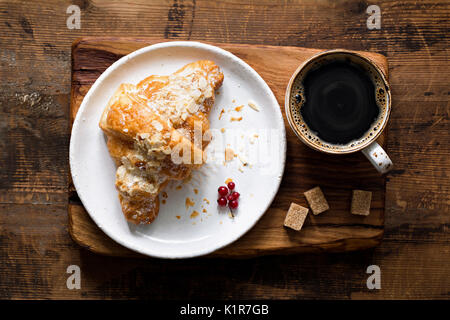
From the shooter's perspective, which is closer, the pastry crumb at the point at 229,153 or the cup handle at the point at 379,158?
the cup handle at the point at 379,158

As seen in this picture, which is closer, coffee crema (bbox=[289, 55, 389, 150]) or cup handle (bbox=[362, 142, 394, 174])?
cup handle (bbox=[362, 142, 394, 174])

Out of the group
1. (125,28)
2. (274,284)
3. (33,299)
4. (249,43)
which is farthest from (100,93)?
(274,284)

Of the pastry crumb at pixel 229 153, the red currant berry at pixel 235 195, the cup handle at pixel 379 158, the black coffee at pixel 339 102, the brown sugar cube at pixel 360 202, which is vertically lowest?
the brown sugar cube at pixel 360 202

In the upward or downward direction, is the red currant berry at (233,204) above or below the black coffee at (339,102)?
below

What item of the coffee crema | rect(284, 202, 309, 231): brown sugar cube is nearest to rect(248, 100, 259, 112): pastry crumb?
the coffee crema

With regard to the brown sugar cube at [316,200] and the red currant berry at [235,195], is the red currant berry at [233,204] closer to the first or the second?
the red currant berry at [235,195]

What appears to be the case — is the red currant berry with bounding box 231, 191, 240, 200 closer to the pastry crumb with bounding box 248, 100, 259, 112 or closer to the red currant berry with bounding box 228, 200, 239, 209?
the red currant berry with bounding box 228, 200, 239, 209

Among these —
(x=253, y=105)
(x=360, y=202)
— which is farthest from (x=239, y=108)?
(x=360, y=202)

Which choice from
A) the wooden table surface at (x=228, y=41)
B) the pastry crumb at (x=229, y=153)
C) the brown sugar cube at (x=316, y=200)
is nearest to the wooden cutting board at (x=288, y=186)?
the brown sugar cube at (x=316, y=200)
